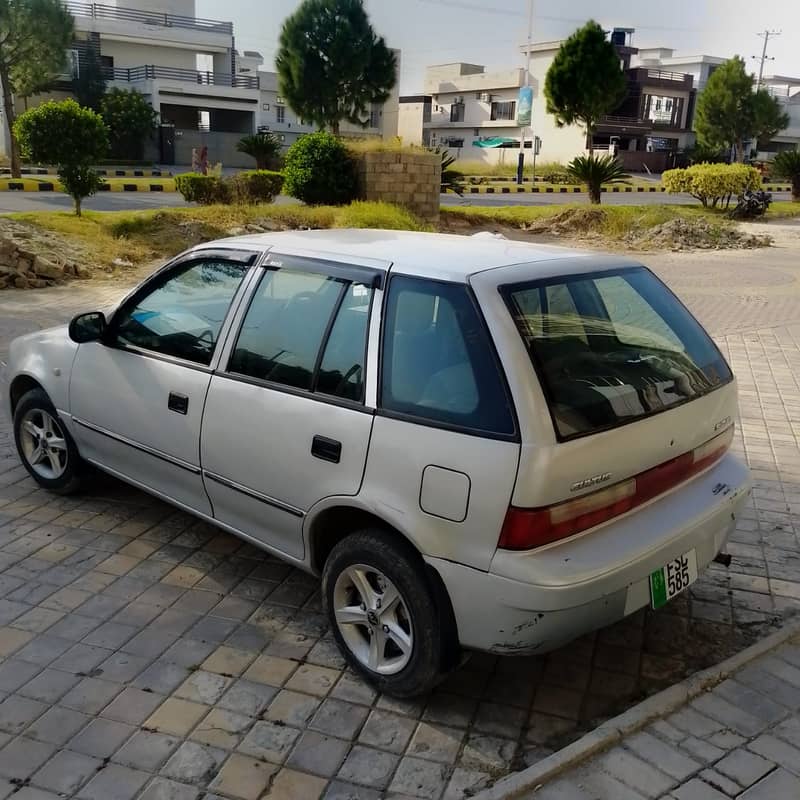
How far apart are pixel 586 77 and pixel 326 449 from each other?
28954mm

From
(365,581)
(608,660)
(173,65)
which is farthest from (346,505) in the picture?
(173,65)

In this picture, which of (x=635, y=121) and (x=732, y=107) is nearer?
(x=732, y=107)

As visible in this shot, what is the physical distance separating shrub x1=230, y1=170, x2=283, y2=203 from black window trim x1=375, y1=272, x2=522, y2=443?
15.3 meters

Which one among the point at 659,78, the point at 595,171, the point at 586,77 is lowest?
the point at 595,171

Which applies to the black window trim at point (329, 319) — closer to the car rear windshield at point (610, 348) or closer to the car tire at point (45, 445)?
the car rear windshield at point (610, 348)

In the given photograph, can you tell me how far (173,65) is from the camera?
157ft

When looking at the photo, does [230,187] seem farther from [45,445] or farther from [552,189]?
[552,189]

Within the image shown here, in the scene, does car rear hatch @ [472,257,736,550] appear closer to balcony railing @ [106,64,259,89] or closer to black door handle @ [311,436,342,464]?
black door handle @ [311,436,342,464]

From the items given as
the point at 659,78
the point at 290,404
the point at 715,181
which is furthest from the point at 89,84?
the point at 290,404

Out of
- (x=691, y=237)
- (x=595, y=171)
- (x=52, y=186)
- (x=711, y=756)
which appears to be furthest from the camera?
(x=52, y=186)

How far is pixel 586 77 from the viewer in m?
28.7

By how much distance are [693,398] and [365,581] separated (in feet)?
4.72

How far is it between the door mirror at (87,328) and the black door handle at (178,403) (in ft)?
2.33

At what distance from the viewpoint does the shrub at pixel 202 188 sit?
16750 mm
